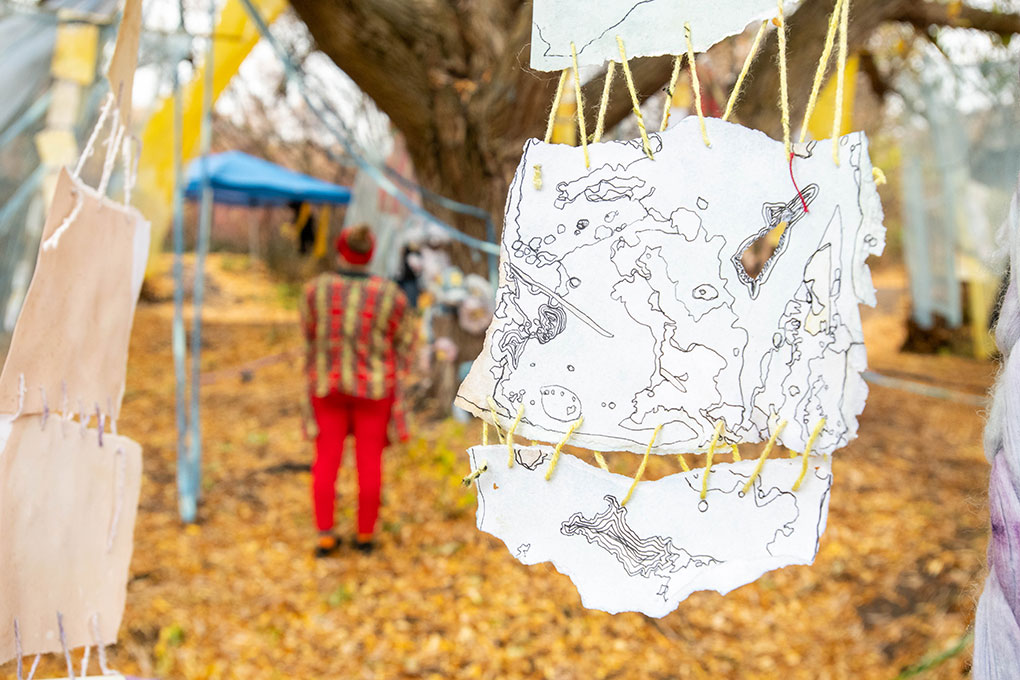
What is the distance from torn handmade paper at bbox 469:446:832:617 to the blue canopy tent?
6876 mm

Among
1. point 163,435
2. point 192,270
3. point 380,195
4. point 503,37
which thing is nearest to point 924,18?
point 503,37

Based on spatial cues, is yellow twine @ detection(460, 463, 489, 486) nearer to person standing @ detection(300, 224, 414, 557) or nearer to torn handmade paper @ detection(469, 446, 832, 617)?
torn handmade paper @ detection(469, 446, 832, 617)

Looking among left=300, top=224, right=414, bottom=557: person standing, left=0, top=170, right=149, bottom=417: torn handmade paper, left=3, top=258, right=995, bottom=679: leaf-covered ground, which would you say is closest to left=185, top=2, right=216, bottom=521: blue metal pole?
left=3, top=258, right=995, bottom=679: leaf-covered ground

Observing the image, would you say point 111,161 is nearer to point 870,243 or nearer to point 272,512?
point 870,243

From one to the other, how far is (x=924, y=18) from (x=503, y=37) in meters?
2.21

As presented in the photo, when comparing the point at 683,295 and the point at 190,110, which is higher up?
the point at 190,110

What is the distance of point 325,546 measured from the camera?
8.93 ft

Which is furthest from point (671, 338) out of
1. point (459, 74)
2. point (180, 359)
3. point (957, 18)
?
point (957, 18)

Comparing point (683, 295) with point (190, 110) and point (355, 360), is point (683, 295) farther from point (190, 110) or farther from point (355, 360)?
point (190, 110)

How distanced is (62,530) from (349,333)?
176 centimetres

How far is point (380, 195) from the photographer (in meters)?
5.25

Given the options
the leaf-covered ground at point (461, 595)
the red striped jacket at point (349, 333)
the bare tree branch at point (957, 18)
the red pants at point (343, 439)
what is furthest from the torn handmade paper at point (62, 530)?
the bare tree branch at point (957, 18)

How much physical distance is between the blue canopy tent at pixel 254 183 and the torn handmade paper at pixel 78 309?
6.52 m

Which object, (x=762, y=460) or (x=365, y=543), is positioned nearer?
(x=762, y=460)
